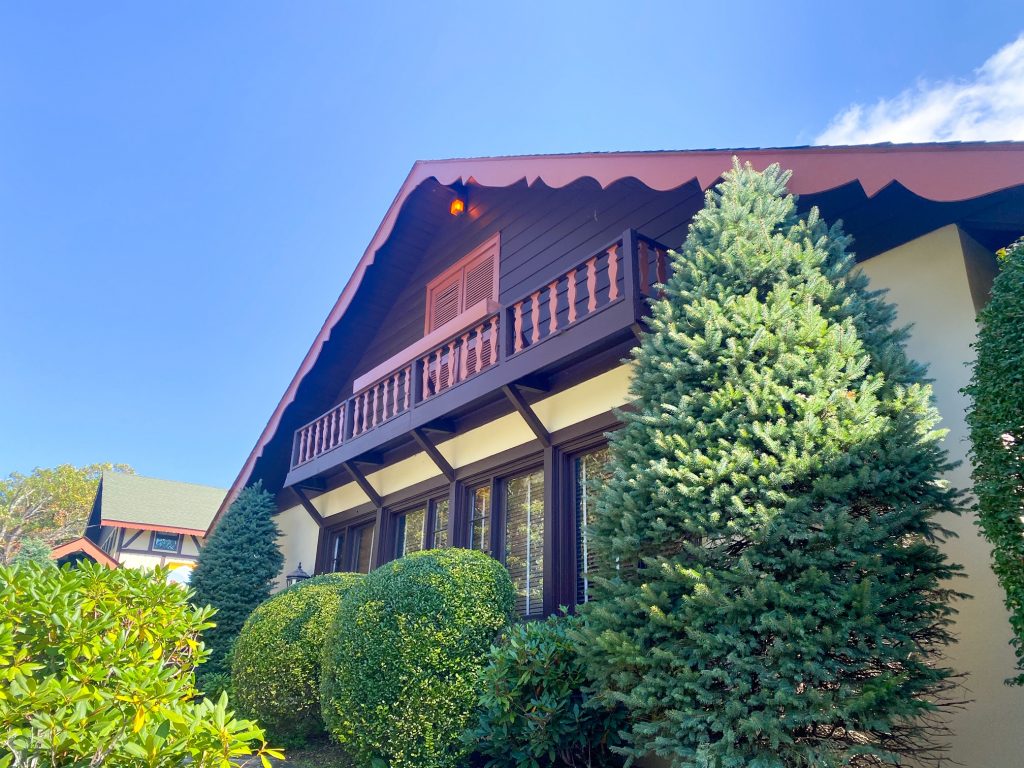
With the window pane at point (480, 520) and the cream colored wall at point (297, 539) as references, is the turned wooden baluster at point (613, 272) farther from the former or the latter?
the cream colored wall at point (297, 539)

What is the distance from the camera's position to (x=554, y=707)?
5051 mm

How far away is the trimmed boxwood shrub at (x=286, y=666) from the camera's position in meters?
7.08

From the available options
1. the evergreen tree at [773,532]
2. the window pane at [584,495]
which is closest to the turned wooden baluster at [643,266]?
the evergreen tree at [773,532]

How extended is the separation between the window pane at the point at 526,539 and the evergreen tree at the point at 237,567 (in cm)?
573

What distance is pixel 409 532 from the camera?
10.7 m

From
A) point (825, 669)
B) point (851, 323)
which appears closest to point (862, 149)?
point (851, 323)

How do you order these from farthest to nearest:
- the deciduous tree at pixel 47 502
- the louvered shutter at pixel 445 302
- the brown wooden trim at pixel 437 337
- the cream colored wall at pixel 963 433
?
the deciduous tree at pixel 47 502
the louvered shutter at pixel 445 302
the brown wooden trim at pixel 437 337
the cream colored wall at pixel 963 433

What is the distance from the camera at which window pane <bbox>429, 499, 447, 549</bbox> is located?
389 inches

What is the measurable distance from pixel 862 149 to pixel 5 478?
148 feet

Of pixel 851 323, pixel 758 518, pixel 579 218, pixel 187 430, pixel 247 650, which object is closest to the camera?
pixel 758 518

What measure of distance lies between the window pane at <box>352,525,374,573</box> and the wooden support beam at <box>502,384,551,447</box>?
4.87m

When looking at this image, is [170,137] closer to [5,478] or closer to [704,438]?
[5,478]

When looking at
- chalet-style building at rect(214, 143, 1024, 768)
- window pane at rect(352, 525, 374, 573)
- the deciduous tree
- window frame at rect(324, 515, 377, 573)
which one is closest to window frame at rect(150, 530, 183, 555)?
chalet-style building at rect(214, 143, 1024, 768)

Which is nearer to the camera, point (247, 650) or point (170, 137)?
point (247, 650)
